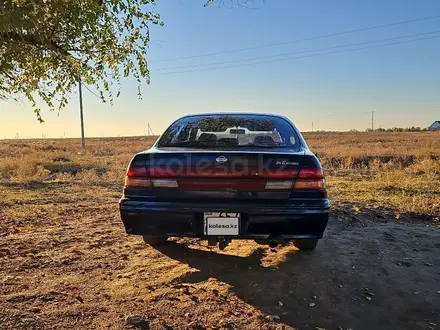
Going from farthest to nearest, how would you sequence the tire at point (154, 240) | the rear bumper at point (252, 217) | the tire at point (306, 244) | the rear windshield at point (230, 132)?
the tire at point (154, 240) < the tire at point (306, 244) < the rear windshield at point (230, 132) < the rear bumper at point (252, 217)

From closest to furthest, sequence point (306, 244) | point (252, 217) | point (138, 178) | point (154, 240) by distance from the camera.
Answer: point (252, 217)
point (138, 178)
point (306, 244)
point (154, 240)

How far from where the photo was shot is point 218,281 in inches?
133

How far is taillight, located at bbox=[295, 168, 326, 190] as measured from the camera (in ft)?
10.5

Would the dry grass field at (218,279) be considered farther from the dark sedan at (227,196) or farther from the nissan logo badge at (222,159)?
the nissan logo badge at (222,159)

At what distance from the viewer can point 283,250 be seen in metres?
4.20

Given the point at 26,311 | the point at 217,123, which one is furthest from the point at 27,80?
the point at 26,311

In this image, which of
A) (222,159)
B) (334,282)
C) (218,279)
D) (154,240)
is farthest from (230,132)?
(334,282)

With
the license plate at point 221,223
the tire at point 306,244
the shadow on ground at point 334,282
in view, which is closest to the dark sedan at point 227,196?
the license plate at point 221,223

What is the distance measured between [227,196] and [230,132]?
4.69 ft

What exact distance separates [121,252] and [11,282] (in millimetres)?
1120

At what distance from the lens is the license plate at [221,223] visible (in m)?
3.17

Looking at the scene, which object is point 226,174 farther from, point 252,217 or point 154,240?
point 154,240

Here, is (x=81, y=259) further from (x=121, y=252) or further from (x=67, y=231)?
(x=67, y=231)

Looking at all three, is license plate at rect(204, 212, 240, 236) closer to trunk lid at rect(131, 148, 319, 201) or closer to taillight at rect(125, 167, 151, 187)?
trunk lid at rect(131, 148, 319, 201)
